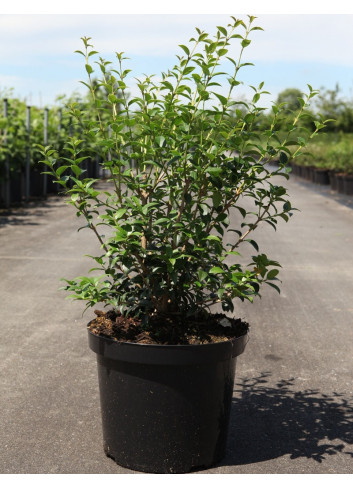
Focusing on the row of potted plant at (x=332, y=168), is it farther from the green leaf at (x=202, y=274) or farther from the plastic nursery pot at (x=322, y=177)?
the green leaf at (x=202, y=274)

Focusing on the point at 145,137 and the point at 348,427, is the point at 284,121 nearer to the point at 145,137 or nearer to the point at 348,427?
the point at 145,137

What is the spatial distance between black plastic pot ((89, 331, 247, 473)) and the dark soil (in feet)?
0.32

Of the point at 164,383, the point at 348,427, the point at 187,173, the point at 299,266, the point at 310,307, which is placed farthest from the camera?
the point at 299,266

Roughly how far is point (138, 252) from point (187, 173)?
434 millimetres

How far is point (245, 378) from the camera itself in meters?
4.32

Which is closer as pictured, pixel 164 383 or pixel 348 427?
pixel 164 383

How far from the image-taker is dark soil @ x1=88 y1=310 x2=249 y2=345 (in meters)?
3.05

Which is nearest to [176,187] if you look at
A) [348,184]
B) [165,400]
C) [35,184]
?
[165,400]

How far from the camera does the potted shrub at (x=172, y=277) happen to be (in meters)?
2.94

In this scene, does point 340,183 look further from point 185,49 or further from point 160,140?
point 160,140

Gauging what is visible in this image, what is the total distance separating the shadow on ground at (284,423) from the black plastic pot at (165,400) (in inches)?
10.3

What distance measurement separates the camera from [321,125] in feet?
10.6

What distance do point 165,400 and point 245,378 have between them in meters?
1.49

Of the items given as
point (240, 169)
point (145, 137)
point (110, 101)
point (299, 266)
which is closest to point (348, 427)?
point (240, 169)
